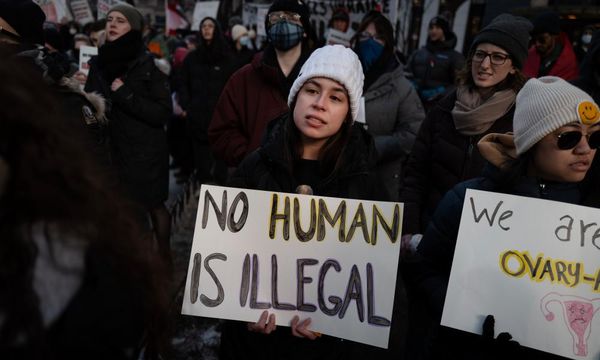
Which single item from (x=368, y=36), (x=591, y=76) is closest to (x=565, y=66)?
(x=591, y=76)

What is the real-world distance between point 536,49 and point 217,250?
4.28m

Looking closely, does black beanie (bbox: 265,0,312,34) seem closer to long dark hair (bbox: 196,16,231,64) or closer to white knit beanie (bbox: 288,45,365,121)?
white knit beanie (bbox: 288,45,365,121)

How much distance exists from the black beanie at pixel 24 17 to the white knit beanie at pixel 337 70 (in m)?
1.45

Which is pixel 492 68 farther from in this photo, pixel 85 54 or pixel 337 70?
pixel 85 54

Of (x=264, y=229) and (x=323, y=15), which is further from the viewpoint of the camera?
(x=323, y=15)

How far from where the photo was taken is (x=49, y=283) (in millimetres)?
798

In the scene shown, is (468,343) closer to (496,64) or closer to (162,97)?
(496,64)

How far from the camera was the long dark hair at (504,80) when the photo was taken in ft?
7.95

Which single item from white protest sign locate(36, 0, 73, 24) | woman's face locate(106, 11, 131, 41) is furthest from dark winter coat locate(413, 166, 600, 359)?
white protest sign locate(36, 0, 73, 24)

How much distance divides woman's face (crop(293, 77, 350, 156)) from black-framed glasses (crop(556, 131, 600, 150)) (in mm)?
753

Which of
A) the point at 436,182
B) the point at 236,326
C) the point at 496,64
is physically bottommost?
the point at 236,326

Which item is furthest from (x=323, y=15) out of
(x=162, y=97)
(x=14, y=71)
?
(x=14, y=71)

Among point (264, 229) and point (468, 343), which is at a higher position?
point (264, 229)

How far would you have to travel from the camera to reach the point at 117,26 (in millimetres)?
3402
